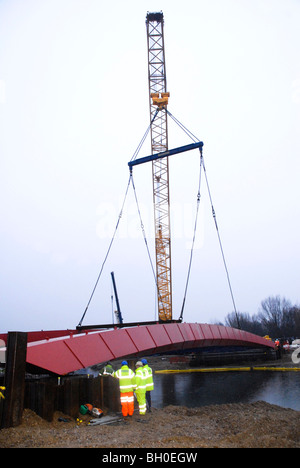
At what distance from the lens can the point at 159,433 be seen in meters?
8.90

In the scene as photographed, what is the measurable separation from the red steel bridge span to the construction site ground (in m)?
2.05

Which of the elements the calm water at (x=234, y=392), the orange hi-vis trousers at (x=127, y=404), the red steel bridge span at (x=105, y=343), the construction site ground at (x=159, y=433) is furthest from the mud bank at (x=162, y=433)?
the calm water at (x=234, y=392)

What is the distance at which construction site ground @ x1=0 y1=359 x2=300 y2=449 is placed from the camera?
7445 millimetres

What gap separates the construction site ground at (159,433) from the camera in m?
7.45

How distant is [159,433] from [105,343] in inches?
278

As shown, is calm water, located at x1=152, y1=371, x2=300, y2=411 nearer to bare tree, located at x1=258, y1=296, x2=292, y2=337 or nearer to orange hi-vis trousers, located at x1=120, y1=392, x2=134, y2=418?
orange hi-vis trousers, located at x1=120, y1=392, x2=134, y2=418

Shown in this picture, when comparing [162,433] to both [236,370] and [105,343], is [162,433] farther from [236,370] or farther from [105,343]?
[236,370]

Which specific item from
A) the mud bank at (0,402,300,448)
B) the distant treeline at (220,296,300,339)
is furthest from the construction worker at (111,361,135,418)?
the distant treeline at (220,296,300,339)

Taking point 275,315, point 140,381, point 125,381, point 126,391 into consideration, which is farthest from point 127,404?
point 275,315

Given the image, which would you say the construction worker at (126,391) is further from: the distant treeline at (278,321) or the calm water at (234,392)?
the distant treeline at (278,321)
